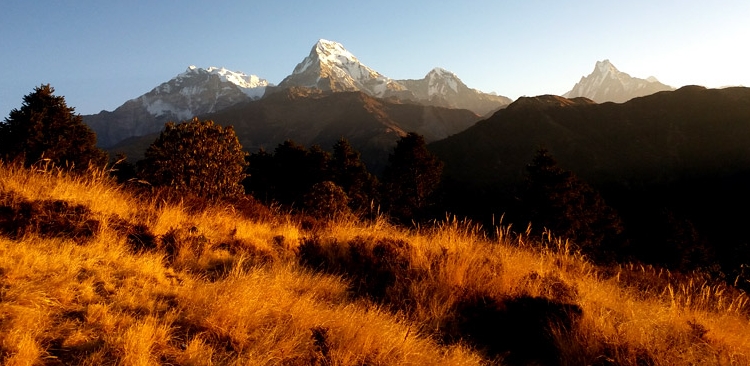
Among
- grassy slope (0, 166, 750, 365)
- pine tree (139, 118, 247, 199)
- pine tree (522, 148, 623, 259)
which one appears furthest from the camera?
pine tree (522, 148, 623, 259)

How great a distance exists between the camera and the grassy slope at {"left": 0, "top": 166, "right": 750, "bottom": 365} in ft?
9.41

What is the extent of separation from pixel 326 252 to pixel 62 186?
12.7ft

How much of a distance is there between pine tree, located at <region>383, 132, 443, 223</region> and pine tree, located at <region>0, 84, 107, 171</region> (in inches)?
1157

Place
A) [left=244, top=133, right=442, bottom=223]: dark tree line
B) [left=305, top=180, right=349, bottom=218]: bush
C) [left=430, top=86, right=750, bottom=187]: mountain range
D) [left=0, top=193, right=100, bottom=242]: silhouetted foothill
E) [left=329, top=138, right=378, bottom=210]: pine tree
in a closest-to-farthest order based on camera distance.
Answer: [left=0, top=193, right=100, bottom=242]: silhouetted foothill < [left=305, top=180, right=349, bottom=218]: bush < [left=329, top=138, right=378, bottom=210]: pine tree < [left=244, top=133, right=442, bottom=223]: dark tree line < [left=430, top=86, right=750, bottom=187]: mountain range

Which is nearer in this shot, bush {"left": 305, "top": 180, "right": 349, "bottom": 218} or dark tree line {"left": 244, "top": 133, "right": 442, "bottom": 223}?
bush {"left": 305, "top": 180, "right": 349, "bottom": 218}

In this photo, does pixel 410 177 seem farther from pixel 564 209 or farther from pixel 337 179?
pixel 564 209

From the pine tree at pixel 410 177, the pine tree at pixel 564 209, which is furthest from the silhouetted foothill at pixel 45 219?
the pine tree at pixel 410 177

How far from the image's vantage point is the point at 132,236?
4961mm

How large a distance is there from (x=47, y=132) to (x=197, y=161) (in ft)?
82.6

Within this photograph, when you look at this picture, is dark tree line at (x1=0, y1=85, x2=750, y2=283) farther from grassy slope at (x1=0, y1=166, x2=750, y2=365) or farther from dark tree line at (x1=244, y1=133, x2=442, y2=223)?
grassy slope at (x1=0, y1=166, x2=750, y2=365)

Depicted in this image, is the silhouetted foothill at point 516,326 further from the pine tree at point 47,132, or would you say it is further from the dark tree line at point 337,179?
the pine tree at point 47,132

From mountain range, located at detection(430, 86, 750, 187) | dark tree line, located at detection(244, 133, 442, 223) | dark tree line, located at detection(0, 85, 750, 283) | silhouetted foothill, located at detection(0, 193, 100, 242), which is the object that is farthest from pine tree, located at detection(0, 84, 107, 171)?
mountain range, located at detection(430, 86, 750, 187)

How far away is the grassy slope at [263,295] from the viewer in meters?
2.87

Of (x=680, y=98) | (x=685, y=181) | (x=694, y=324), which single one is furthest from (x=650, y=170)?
(x=694, y=324)
